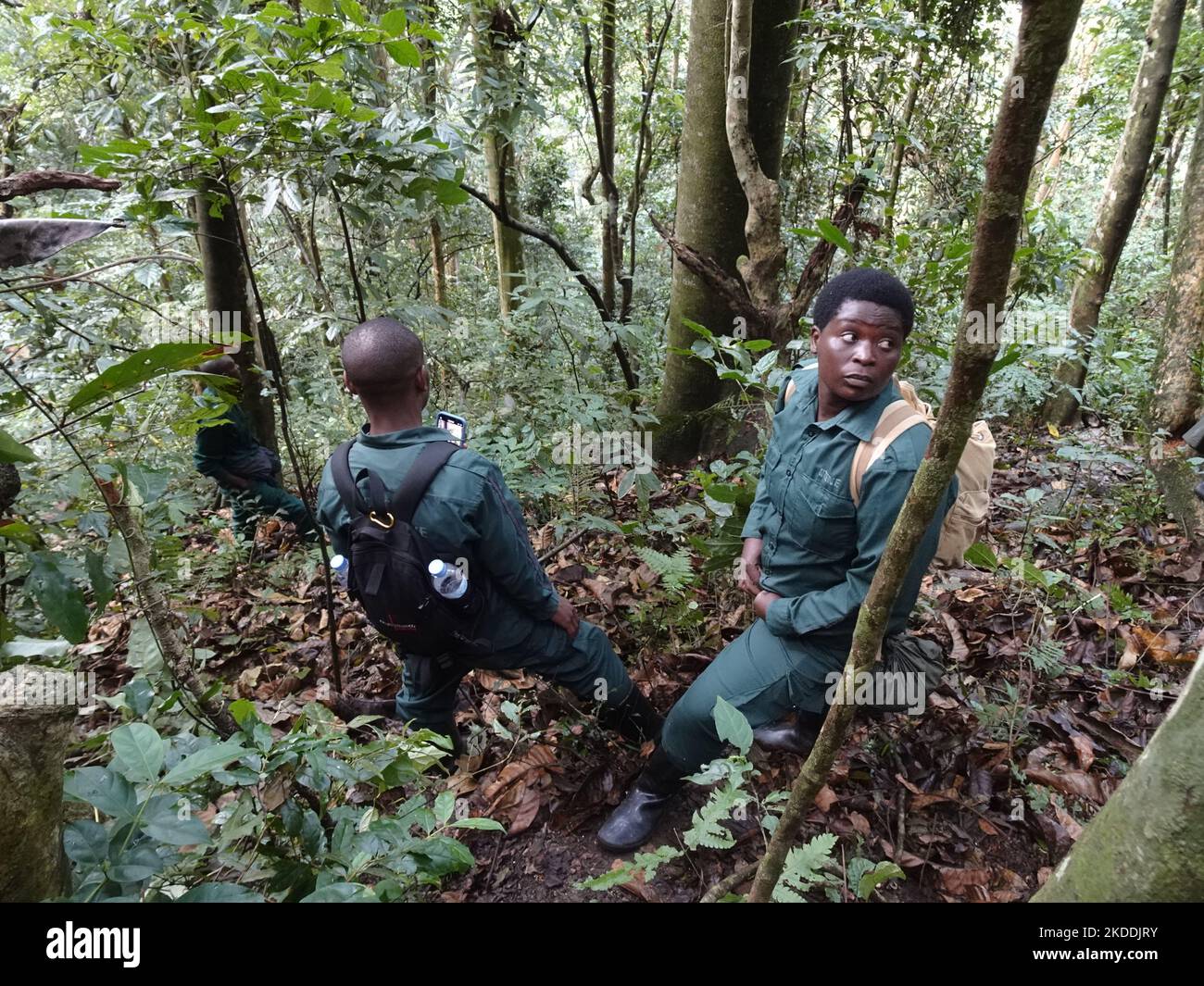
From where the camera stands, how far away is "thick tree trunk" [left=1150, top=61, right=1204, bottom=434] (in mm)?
4773

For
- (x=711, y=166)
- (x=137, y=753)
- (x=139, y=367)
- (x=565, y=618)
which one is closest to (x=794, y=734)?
(x=565, y=618)

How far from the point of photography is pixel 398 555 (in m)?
2.36

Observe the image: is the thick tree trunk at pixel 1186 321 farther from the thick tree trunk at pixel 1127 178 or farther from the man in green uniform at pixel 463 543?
the man in green uniform at pixel 463 543

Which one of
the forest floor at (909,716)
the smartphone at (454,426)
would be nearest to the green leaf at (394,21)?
the smartphone at (454,426)

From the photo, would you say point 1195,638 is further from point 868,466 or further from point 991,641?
point 868,466

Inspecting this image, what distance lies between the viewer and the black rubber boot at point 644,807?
2.66 meters

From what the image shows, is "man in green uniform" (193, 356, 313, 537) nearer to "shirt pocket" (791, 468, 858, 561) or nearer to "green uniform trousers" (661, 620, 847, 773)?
"green uniform trousers" (661, 620, 847, 773)

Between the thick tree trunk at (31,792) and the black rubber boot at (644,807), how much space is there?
6.52 feet

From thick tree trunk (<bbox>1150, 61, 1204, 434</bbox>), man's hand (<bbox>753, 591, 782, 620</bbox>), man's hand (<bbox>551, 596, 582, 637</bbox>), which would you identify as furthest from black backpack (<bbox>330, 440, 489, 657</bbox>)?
thick tree trunk (<bbox>1150, 61, 1204, 434</bbox>)

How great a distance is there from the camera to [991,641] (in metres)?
3.46

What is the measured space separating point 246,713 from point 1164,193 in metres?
20.3

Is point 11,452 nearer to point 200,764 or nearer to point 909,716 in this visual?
point 200,764

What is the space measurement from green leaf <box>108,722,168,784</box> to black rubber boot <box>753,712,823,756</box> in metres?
2.26

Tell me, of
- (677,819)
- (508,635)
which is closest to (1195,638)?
(677,819)
